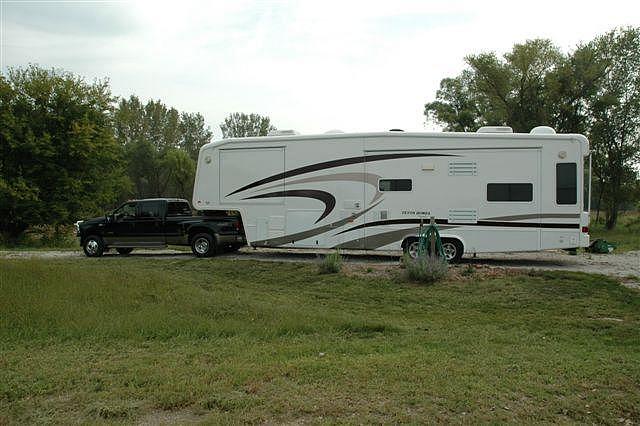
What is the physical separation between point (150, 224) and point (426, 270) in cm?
924

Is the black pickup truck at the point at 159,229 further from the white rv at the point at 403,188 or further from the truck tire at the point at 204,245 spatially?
the white rv at the point at 403,188

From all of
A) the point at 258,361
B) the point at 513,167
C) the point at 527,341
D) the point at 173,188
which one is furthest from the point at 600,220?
the point at 173,188

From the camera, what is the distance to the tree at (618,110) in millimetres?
33688

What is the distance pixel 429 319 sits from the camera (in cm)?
788

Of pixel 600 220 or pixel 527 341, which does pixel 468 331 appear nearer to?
pixel 527 341

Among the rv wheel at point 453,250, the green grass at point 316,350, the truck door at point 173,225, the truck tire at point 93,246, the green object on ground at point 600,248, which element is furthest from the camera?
the truck tire at point 93,246

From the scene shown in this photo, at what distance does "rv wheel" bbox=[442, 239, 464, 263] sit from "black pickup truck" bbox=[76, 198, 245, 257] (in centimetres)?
575

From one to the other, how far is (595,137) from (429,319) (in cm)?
3142

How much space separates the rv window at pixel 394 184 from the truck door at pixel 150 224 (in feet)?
21.9

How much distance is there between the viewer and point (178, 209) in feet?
54.6

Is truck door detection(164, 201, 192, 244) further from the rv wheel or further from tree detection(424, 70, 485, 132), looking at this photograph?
tree detection(424, 70, 485, 132)

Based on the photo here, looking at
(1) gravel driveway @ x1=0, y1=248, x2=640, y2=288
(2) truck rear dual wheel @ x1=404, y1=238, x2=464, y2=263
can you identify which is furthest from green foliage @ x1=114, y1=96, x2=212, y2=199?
(2) truck rear dual wheel @ x1=404, y1=238, x2=464, y2=263

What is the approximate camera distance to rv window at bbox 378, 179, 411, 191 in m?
13.9

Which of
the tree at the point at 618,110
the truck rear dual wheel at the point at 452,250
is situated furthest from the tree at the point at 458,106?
the truck rear dual wheel at the point at 452,250
